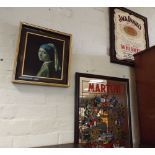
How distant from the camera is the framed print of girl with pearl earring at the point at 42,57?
958 millimetres

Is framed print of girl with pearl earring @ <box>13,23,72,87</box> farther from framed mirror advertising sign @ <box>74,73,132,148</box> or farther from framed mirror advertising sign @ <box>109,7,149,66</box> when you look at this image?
framed mirror advertising sign @ <box>109,7,149,66</box>

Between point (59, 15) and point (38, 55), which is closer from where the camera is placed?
point (38, 55)

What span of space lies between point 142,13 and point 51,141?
4.66 feet

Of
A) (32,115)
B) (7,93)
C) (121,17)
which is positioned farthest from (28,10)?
(121,17)

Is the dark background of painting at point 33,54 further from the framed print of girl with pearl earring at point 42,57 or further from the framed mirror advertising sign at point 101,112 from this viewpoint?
the framed mirror advertising sign at point 101,112

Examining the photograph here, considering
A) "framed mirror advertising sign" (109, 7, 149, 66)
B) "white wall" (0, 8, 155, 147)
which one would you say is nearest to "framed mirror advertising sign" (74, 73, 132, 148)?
"white wall" (0, 8, 155, 147)

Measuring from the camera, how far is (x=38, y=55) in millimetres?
1020

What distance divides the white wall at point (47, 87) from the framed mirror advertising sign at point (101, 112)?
51mm

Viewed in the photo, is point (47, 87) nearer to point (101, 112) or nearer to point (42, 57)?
point (42, 57)

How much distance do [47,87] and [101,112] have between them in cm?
40

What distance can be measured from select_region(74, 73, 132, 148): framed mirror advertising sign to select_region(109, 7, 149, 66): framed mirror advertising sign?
8.3 inches

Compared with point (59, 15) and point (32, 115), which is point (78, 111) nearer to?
point (32, 115)

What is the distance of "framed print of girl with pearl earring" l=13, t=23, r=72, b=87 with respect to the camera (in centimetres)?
96

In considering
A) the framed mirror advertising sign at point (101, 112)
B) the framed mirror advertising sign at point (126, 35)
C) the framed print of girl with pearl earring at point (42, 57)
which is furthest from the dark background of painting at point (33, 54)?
the framed mirror advertising sign at point (126, 35)
